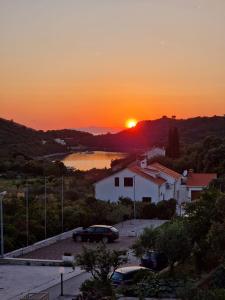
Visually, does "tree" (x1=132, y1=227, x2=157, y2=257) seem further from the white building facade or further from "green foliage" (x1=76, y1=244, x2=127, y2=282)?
the white building facade

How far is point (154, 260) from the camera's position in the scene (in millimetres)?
25625

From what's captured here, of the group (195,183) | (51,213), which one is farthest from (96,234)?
(195,183)

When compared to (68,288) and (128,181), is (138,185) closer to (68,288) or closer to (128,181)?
(128,181)

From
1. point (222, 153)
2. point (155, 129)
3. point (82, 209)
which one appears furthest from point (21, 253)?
point (155, 129)

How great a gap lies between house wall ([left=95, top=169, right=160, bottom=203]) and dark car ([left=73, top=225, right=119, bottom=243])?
13.7 meters

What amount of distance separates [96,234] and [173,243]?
445 inches

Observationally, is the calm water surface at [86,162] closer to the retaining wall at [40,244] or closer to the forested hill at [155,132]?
the forested hill at [155,132]

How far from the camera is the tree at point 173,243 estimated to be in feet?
76.8

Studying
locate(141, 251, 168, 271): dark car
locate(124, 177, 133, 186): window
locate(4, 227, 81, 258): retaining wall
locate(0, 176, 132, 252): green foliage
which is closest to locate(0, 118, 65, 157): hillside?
locate(124, 177, 133, 186): window

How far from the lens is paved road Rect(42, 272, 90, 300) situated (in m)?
22.3

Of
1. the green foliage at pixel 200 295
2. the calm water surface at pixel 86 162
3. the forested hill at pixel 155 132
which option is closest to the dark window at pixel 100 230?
the green foliage at pixel 200 295

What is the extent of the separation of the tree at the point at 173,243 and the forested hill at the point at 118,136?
335 feet

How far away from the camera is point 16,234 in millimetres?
31625

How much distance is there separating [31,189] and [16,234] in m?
13.3
